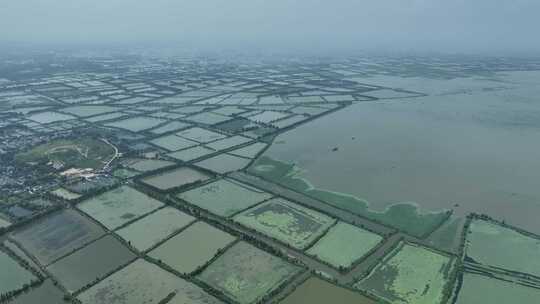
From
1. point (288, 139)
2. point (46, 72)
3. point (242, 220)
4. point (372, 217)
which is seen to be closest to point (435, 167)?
point (372, 217)

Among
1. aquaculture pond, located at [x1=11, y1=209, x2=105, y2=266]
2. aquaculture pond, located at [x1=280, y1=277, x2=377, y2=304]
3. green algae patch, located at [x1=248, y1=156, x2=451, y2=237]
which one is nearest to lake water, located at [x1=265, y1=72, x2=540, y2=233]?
green algae patch, located at [x1=248, y1=156, x2=451, y2=237]

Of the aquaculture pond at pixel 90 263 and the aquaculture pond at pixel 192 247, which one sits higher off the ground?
the aquaculture pond at pixel 192 247

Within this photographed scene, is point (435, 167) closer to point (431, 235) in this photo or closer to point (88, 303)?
point (431, 235)

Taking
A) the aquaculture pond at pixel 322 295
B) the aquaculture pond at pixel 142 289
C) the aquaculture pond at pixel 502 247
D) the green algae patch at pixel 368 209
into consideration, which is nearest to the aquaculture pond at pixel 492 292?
the aquaculture pond at pixel 502 247

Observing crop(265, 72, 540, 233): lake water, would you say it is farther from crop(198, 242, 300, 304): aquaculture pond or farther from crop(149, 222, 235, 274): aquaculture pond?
crop(149, 222, 235, 274): aquaculture pond

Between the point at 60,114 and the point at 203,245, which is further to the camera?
the point at 60,114

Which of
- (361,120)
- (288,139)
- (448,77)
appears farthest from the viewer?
(448,77)

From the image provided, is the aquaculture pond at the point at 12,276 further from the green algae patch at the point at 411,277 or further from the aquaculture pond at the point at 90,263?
the green algae patch at the point at 411,277

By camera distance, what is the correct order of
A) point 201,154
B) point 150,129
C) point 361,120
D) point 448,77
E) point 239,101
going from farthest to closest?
point 448,77 → point 239,101 → point 361,120 → point 150,129 → point 201,154

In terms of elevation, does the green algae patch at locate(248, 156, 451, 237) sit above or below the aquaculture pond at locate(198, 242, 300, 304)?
above

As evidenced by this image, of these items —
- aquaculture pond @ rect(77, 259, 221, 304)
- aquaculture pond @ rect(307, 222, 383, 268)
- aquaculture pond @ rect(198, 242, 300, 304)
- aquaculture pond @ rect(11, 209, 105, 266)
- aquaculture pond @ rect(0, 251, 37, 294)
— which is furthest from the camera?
aquaculture pond @ rect(11, 209, 105, 266)

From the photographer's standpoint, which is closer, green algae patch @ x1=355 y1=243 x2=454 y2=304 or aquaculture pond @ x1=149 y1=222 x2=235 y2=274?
green algae patch @ x1=355 y1=243 x2=454 y2=304
